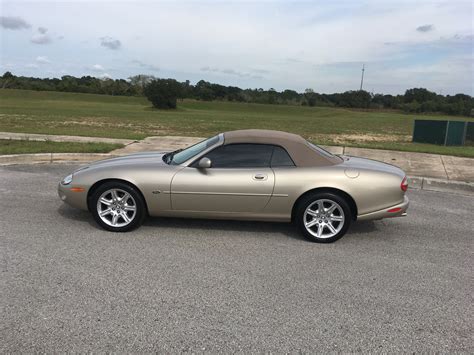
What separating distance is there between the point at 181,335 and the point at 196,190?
1994mm

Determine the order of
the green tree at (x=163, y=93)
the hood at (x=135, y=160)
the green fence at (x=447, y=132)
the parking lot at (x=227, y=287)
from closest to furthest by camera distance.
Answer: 1. the parking lot at (x=227, y=287)
2. the hood at (x=135, y=160)
3. the green fence at (x=447, y=132)
4. the green tree at (x=163, y=93)

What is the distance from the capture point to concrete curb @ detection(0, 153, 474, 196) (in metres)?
7.39

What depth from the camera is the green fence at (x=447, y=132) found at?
15156 millimetres

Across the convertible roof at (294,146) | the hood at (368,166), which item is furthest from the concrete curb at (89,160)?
the convertible roof at (294,146)

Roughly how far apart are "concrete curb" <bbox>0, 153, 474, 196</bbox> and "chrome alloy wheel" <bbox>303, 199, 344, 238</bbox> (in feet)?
12.6

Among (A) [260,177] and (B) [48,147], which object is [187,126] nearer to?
(B) [48,147]

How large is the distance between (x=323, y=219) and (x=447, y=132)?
13320mm

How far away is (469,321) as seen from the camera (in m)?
2.96

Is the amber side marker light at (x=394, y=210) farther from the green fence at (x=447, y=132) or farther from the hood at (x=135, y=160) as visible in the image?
the green fence at (x=447, y=132)

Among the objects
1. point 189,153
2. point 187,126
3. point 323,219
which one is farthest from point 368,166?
point 187,126

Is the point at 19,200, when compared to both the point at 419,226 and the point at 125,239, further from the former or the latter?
the point at 419,226

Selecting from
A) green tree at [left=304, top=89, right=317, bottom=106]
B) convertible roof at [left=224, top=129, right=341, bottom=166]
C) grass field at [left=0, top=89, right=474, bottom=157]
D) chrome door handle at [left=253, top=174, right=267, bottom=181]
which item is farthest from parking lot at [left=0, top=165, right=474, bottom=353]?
green tree at [left=304, top=89, right=317, bottom=106]

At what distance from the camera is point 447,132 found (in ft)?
49.7

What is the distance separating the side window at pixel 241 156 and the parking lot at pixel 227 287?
872mm
